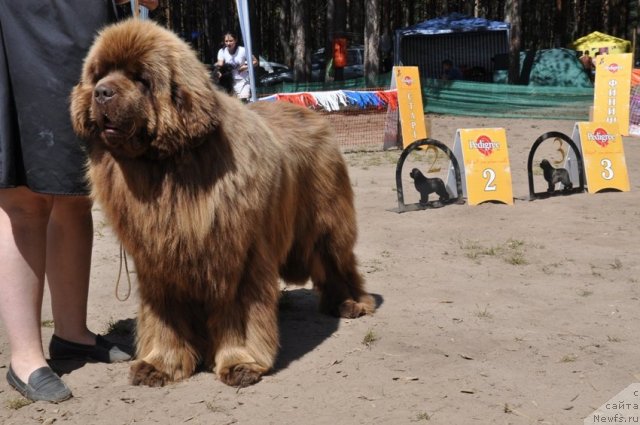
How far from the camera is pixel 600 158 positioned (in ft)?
30.1

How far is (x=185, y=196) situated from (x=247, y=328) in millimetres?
751

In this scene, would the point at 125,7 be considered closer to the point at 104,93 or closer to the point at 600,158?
the point at 104,93

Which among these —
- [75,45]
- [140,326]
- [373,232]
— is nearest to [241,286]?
[140,326]

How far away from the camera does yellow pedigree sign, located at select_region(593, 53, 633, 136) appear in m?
14.5

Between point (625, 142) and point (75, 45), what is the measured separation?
11.9 metres

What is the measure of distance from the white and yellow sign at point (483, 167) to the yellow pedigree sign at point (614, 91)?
655 centimetres

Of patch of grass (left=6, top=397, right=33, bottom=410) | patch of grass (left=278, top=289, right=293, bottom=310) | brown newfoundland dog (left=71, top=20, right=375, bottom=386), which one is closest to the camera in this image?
brown newfoundland dog (left=71, top=20, right=375, bottom=386)

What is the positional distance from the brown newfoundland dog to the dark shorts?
0.20 metres

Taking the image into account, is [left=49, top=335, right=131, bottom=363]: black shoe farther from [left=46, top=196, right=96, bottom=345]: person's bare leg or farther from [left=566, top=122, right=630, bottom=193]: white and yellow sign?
[left=566, top=122, right=630, bottom=193]: white and yellow sign

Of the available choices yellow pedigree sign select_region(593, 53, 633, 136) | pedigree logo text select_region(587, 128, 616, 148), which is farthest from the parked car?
pedigree logo text select_region(587, 128, 616, 148)

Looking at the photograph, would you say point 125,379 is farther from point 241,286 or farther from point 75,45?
point 75,45

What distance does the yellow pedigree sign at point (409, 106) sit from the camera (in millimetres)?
13266

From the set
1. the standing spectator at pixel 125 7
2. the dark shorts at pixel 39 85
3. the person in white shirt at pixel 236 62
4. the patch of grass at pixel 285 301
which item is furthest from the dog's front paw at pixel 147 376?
the person in white shirt at pixel 236 62

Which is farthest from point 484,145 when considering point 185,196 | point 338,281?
point 185,196
